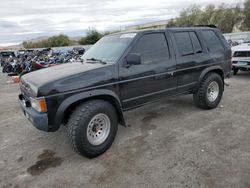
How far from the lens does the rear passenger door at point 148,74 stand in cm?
390

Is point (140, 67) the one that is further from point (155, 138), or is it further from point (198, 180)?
point (198, 180)

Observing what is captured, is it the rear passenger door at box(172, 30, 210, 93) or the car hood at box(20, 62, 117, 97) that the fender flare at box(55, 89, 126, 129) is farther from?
the rear passenger door at box(172, 30, 210, 93)

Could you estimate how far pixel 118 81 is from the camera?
375cm

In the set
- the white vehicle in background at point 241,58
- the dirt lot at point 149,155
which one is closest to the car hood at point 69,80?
the dirt lot at point 149,155

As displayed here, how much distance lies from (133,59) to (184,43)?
5.37 ft

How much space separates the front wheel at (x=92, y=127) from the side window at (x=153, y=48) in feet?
3.70

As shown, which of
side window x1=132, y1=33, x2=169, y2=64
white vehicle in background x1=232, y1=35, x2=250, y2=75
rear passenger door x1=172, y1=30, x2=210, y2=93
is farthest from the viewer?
white vehicle in background x1=232, y1=35, x2=250, y2=75

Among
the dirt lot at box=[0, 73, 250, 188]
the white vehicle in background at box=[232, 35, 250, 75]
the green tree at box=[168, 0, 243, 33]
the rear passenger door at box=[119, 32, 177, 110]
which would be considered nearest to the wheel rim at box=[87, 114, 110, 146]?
the dirt lot at box=[0, 73, 250, 188]

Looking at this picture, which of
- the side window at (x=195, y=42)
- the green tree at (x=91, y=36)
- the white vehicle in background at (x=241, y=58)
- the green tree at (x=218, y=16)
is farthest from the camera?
the green tree at (x=91, y=36)

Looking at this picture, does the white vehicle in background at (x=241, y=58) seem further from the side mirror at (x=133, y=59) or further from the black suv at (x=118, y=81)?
the side mirror at (x=133, y=59)

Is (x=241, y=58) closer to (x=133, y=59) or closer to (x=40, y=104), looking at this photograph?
(x=133, y=59)

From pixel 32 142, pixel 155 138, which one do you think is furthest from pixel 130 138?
pixel 32 142

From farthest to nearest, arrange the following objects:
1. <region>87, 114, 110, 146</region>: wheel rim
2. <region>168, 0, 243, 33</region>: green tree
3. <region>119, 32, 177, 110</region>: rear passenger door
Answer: <region>168, 0, 243, 33</region>: green tree
<region>119, 32, 177, 110</region>: rear passenger door
<region>87, 114, 110, 146</region>: wheel rim

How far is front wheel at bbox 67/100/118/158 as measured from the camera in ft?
10.9
